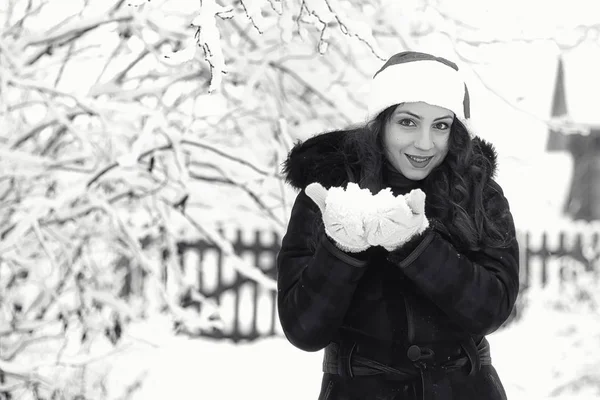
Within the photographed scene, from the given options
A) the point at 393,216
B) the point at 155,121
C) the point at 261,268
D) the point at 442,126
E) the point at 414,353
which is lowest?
the point at 414,353

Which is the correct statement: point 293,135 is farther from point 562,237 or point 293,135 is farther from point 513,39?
point 562,237

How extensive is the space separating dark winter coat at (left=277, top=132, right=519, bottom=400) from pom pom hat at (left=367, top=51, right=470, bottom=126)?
17 cm

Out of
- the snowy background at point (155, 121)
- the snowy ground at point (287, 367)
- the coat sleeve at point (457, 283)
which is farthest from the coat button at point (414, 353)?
the snowy ground at point (287, 367)

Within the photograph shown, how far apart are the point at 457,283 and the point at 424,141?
1.12 feet

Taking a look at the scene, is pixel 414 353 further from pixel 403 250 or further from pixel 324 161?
pixel 324 161

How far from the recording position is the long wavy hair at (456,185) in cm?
182

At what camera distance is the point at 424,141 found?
5.96 ft

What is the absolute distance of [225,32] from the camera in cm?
398

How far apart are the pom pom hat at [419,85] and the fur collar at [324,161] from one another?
111 millimetres

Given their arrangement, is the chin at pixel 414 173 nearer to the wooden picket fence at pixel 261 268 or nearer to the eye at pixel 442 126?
the eye at pixel 442 126

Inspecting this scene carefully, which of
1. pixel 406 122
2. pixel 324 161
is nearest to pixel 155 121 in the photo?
pixel 324 161

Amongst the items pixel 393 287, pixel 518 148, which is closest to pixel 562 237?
pixel 518 148

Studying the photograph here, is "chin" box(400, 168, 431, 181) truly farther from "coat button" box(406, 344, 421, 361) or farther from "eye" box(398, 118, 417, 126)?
"coat button" box(406, 344, 421, 361)

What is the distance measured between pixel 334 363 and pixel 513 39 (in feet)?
7.57
